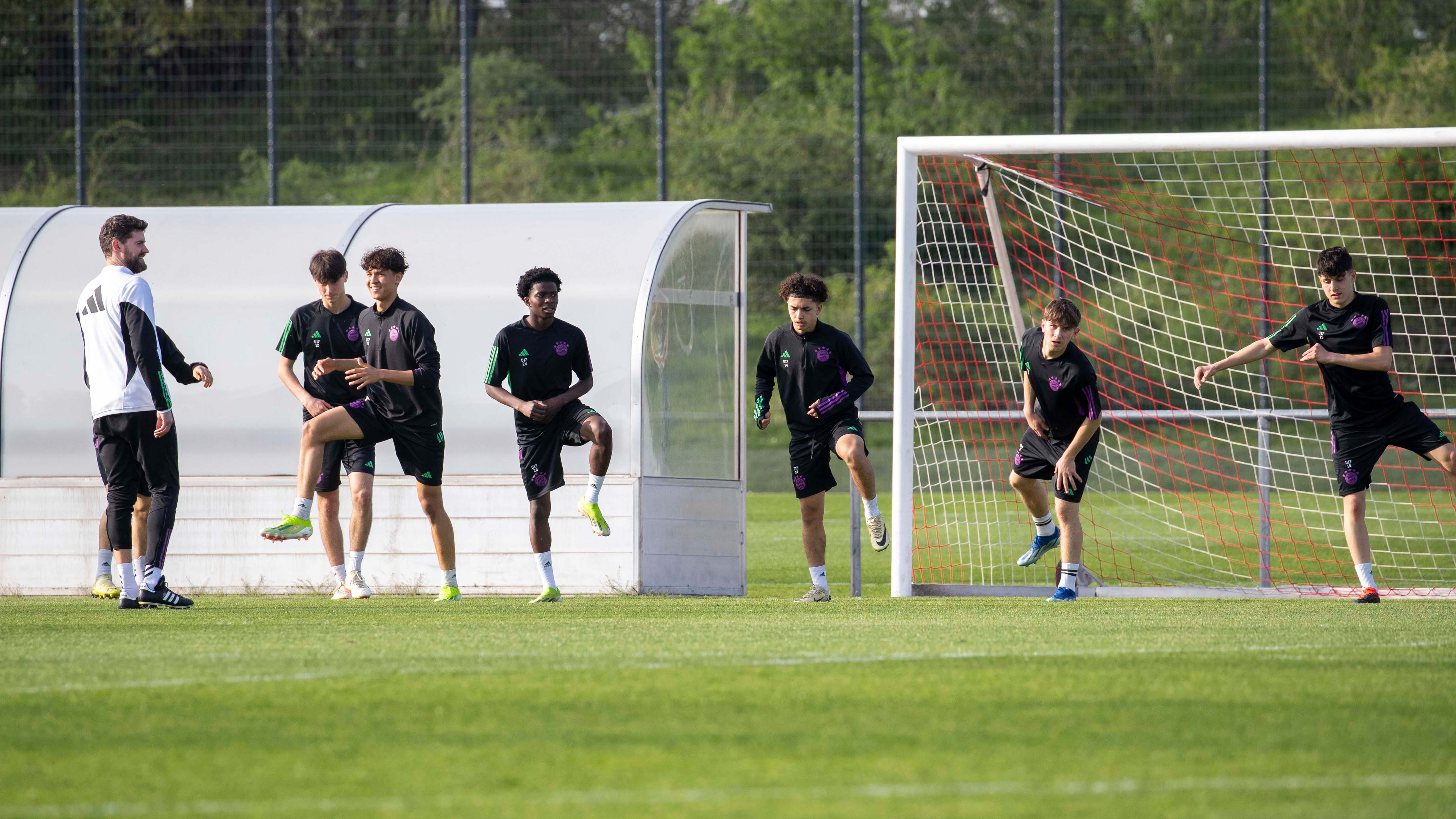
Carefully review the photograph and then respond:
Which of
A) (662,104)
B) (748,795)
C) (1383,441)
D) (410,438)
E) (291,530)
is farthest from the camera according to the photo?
(662,104)

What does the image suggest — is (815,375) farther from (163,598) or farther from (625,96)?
(625,96)

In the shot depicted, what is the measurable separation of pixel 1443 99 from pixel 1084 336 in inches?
407

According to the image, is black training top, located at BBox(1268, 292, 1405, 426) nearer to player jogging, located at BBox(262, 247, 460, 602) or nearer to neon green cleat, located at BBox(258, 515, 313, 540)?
player jogging, located at BBox(262, 247, 460, 602)

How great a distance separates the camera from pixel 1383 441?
893 centimetres

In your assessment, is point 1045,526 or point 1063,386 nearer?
point 1063,386

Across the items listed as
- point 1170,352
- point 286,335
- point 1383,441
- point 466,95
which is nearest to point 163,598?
point 286,335

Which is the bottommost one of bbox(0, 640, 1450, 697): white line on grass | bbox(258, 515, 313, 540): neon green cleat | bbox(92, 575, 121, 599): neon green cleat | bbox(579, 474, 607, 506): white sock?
bbox(92, 575, 121, 599): neon green cleat

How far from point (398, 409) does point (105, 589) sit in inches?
88.8

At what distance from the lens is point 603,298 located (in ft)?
35.8

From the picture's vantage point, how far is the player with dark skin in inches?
374

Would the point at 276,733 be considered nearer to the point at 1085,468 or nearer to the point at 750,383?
the point at 1085,468

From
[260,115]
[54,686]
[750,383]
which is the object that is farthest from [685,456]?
[260,115]

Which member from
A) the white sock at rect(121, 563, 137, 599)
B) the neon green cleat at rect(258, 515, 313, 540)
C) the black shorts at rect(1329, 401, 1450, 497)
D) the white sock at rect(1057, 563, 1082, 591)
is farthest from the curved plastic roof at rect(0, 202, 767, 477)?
the black shorts at rect(1329, 401, 1450, 497)

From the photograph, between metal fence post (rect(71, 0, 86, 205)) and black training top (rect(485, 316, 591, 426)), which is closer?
black training top (rect(485, 316, 591, 426))
